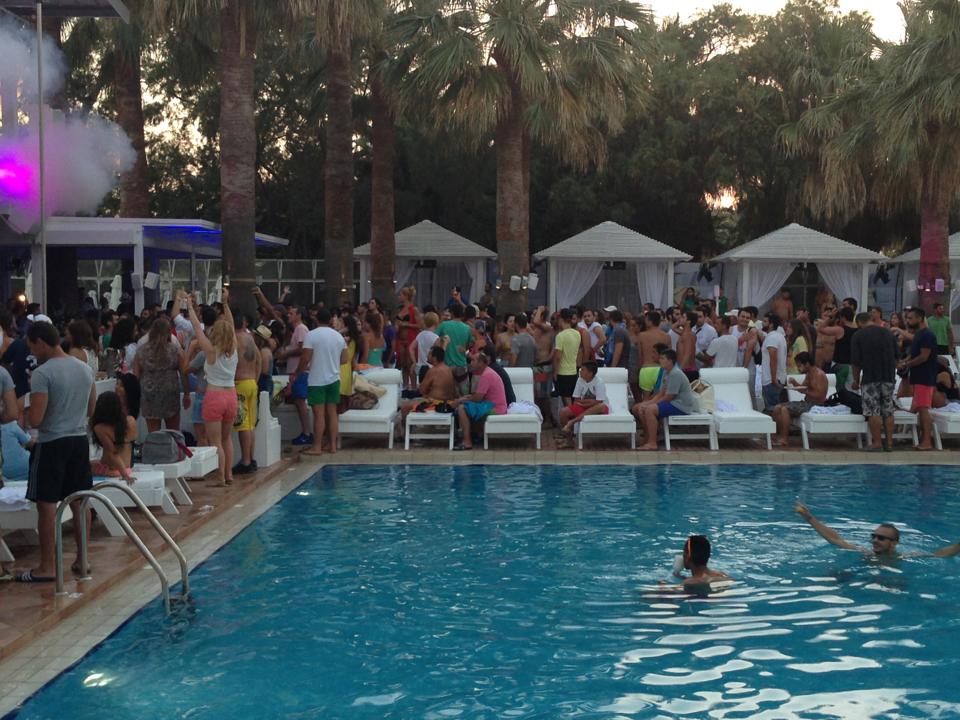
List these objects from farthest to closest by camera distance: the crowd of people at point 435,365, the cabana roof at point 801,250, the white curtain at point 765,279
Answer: the white curtain at point 765,279 < the cabana roof at point 801,250 < the crowd of people at point 435,365

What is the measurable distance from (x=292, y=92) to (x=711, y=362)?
951 inches

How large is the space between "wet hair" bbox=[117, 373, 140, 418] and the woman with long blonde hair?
0.88m

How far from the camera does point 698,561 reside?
26.9ft

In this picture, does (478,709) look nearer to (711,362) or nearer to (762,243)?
(711,362)

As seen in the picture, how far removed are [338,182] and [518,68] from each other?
4172mm

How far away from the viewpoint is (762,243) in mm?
30219

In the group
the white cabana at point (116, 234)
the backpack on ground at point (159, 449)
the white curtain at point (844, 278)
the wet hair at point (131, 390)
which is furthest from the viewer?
the white curtain at point (844, 278)

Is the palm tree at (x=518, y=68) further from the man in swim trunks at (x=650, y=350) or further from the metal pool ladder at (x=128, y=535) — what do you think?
the metal pool ladder at (x=128, y=535)

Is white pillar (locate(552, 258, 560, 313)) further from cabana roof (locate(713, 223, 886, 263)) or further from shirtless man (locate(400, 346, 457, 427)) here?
shirtless man (locate(400, 346, 457, 427))

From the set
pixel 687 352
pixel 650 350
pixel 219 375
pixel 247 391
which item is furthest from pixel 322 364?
pixel 687 352

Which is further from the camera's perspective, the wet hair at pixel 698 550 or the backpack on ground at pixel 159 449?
the backpack on ground at pixel 159 449

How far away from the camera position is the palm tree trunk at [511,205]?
2316 cm

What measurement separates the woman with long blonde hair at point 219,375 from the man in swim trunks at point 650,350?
6.21 m

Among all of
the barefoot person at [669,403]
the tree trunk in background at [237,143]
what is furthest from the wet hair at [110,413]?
the tree trunk in background at [237,143]
